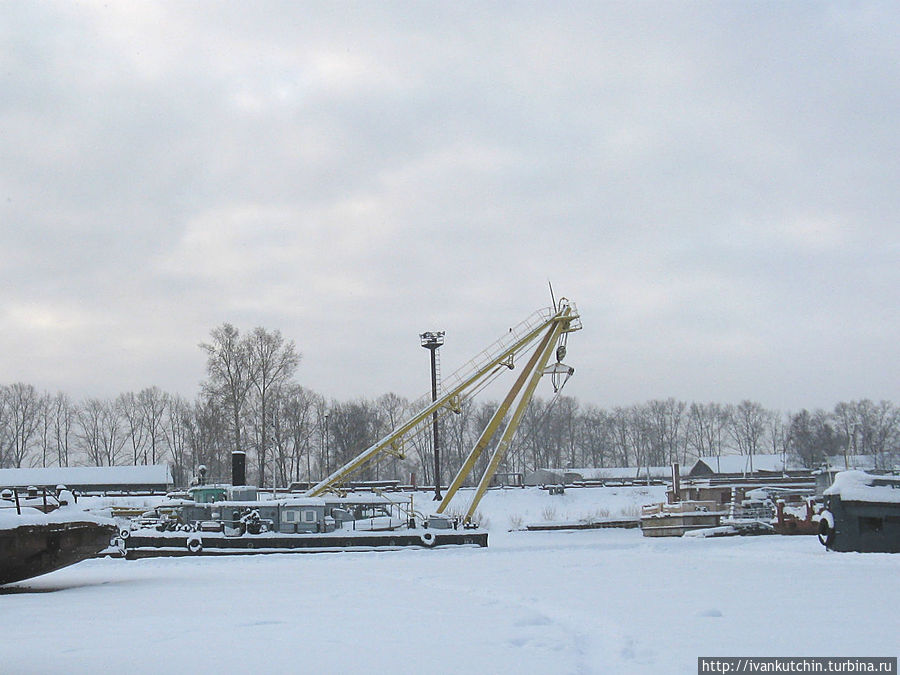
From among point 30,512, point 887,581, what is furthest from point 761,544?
point 30,512

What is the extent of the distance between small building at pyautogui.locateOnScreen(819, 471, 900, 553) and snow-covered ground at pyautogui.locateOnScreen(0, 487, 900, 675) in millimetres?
2783

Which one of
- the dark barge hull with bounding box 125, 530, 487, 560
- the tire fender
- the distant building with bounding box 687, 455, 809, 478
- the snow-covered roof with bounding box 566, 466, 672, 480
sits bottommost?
the snow-covered roof with bounding box 566, 466, 672, 480

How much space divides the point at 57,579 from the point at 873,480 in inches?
776

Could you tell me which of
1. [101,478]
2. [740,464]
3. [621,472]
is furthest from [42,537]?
[621,472]

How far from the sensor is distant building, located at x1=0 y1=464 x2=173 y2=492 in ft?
249

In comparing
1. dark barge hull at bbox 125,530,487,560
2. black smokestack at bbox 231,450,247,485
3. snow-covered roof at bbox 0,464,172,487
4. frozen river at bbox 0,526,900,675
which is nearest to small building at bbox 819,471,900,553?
frozen river at bbox 0,526,900,675

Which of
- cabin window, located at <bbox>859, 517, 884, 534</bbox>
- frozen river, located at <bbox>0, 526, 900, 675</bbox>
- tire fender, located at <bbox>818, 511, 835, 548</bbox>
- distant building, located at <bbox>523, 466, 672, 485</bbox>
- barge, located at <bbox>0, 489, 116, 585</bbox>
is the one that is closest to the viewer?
frozen river, located at <bbox>0, 526, 900, 675</bbox>

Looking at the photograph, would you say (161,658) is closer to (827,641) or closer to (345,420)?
(827,641)

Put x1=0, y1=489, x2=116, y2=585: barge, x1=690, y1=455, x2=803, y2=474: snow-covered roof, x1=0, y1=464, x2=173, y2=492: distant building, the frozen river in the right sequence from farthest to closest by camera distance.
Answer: x1=690, y1=455, x2=803, y2=474: snow-covered roof < x1=0, y1=464, x2=173, y2=492: distant building < x1=0, y1=489, x2=116, y2=585: barge < the frozen river

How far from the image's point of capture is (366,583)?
15.5 metres

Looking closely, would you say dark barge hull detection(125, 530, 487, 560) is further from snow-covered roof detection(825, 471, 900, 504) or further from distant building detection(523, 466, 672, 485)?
distant building detection(523, 466, 672, 485)

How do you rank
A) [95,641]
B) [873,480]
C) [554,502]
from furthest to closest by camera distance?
1. [554,502]
2. [873,480]
3. [95,641]

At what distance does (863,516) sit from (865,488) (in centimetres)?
72

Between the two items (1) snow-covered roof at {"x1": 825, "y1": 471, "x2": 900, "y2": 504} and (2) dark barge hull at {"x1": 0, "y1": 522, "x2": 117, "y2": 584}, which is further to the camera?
(1) snow-covered roof at {"x1": 825, "y1": 471, "x2": 900, "y2": 504}
